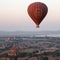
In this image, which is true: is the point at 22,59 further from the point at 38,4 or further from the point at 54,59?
the point at 38,4

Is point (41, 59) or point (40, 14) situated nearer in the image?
point (40, 14)

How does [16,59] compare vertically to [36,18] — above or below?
below

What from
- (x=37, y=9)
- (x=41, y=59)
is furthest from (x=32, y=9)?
(x=41, y=59)

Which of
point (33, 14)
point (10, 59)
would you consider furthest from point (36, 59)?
point (33, 14)

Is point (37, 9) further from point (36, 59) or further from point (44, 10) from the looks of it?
point (36, 59)

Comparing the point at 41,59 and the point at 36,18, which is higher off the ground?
the point at 36,18

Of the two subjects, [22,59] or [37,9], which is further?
[22,59]
